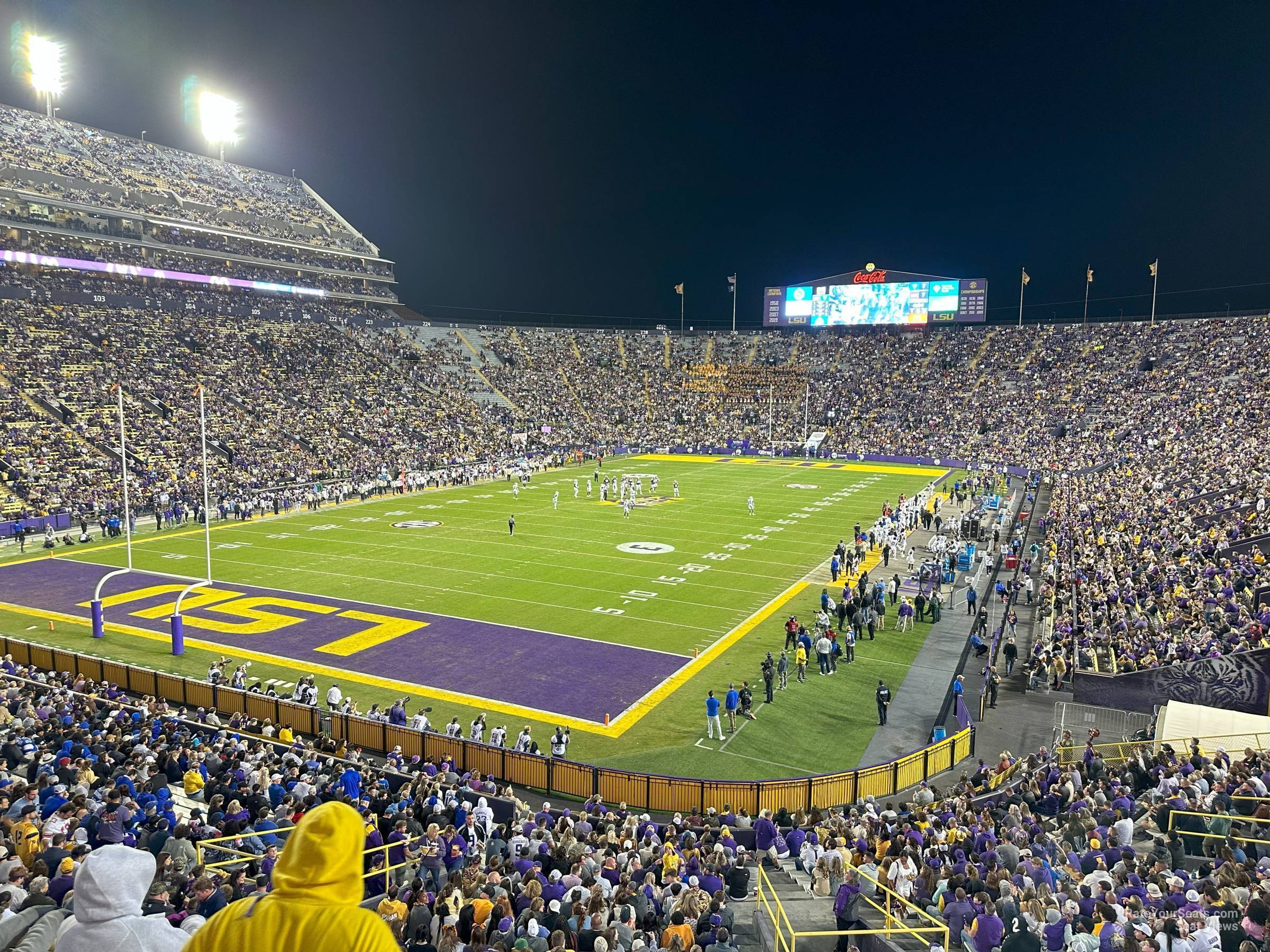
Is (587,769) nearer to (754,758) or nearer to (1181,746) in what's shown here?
(754,758)

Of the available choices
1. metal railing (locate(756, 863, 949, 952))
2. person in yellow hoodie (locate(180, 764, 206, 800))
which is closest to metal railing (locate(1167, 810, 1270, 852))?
metal railing (locate(756, 863, 949, 952))

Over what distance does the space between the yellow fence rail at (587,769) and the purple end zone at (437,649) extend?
301 centimetres

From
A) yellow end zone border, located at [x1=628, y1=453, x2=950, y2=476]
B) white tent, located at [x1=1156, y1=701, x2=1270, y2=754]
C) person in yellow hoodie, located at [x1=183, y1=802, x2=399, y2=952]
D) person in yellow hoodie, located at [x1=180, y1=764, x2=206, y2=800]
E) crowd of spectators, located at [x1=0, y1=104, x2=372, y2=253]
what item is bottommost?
white tent, located at [x1=1156, y1=701, x2=1270, y2=754]

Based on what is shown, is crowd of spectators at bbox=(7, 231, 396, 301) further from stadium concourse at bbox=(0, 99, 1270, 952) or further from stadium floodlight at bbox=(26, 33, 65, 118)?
stadium floodlight at bbox=(26, 33, 65, 118)

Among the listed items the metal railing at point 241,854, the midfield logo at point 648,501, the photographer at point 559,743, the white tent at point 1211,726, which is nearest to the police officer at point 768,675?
the photographer at point 559,743

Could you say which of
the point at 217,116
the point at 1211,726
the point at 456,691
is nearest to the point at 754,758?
the point at 456,691

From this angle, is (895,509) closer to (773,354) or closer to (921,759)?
(921,759)

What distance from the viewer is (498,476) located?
54406 mm

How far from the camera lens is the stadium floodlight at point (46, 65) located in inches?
2591

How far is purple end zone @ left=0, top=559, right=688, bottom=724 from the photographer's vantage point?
1825 cm

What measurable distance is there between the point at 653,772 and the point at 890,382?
70.9m

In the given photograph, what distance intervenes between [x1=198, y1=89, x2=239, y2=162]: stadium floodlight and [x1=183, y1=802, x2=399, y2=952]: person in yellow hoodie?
297 feet

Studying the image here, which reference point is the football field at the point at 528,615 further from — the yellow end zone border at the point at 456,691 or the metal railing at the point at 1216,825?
the metal railing at the point at 1216,825

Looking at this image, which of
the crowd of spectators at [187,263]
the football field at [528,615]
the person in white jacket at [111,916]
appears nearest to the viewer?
the person in white jacket at [111,916]
